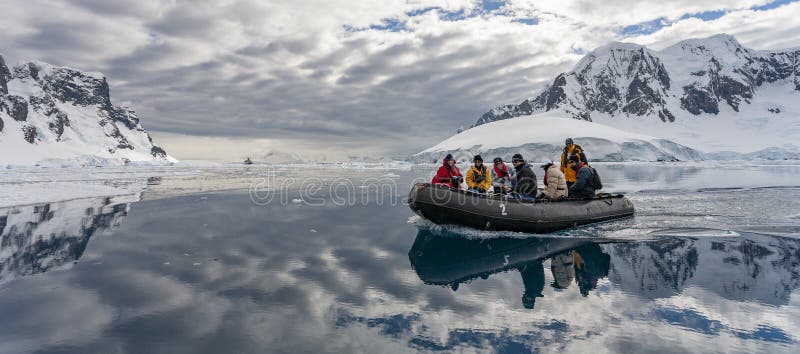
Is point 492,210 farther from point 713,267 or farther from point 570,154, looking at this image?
point 713,267

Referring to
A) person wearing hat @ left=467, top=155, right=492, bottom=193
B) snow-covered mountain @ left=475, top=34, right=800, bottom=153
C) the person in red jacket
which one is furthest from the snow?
the person in red jacket

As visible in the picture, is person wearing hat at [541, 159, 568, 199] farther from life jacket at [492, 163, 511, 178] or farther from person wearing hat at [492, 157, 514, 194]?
life jacket at [492, 163, 511, 178]

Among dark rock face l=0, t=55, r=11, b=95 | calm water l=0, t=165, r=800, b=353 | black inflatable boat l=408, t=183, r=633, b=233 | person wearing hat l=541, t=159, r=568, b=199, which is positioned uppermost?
dark rock face l=0, t=55, r=11, b=95

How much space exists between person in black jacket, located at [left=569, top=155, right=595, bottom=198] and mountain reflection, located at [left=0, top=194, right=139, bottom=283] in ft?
41.1

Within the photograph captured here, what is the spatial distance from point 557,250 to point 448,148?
98.4 meters

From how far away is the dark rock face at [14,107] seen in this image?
551ft

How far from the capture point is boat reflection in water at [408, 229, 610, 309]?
293 inches

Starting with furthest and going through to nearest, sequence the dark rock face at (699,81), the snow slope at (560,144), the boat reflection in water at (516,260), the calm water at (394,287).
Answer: the dark rock face at (699,81)
the snow slope at (560,144)
the boat reflection in water at (516,260)
the calm water at (394,287)

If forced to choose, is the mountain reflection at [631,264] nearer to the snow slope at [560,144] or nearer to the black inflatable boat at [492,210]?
Answer: the black inflatable boat at [492,210]

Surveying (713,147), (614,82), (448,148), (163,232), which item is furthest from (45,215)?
(614,82)

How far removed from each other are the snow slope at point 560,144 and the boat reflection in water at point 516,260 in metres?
80.3

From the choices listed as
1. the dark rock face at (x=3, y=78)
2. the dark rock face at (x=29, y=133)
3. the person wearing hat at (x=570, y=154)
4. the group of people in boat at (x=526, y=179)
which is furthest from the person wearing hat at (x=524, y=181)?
the dark rock face at (x=3, y=78)

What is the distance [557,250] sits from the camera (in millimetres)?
9766

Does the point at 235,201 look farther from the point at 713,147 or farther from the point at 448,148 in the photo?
the point at 713,147
